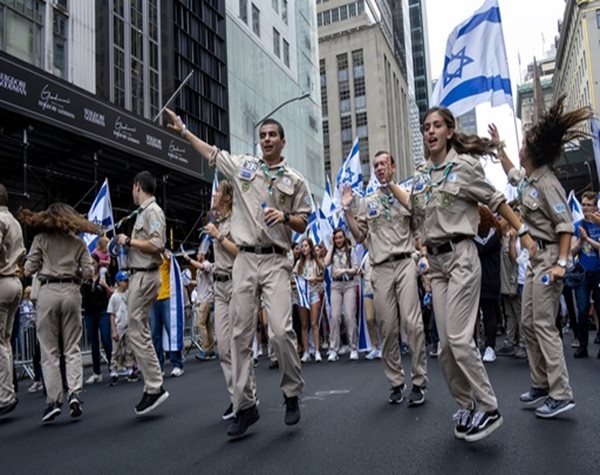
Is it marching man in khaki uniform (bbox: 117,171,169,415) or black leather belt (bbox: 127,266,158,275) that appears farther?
black leather belt (bbox: 127,266,158,275)

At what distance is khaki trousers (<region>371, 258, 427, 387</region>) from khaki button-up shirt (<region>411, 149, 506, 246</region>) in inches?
48.7

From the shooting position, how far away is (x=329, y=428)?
439cm

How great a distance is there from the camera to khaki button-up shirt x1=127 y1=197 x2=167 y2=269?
18.2 ft

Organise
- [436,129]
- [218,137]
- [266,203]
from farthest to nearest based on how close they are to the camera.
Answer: [218,137] < [266,203] < [436,129]

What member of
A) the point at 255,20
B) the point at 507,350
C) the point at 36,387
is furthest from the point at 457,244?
the point at 255,20

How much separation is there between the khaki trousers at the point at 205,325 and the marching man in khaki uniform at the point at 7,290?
16.3 feet

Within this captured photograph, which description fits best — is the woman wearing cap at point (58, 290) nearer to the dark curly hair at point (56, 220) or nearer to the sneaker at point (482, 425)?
the dark curly hair at point (56, 220)

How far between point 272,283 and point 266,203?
2.11 ft

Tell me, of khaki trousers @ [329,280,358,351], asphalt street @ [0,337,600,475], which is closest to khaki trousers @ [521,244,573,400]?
asphalt street @ [0,337,600,475]

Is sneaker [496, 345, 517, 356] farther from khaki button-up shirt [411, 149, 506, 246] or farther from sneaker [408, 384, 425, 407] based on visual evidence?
khaki button-up shirt [411, 149, 506, 246]

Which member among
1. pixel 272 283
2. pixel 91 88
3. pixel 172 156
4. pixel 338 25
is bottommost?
pixel 272 283

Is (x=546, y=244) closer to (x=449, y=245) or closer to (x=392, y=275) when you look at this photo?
(x=449, y=245)

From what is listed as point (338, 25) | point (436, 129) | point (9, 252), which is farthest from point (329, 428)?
point (338, 25)

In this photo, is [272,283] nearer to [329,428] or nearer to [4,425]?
[329,428]
